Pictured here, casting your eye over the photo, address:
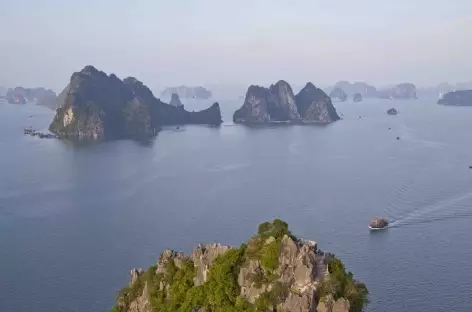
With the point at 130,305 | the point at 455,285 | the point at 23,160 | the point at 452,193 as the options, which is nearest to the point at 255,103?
the point at 23,160

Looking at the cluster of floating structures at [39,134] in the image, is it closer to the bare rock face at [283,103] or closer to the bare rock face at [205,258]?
the bare rock face at [283,103]

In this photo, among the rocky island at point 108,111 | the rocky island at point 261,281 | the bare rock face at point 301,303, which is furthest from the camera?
the rocky island at point 108,111

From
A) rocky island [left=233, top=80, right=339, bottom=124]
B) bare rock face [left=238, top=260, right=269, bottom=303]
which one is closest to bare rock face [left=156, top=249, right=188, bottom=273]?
bare rock face [left=238, top=260, right=269, bottom=303]

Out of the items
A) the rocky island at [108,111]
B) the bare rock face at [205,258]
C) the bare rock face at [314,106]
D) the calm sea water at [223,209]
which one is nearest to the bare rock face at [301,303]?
the bare rock face at [205,258]

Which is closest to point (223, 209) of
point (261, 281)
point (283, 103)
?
point (261, 281)

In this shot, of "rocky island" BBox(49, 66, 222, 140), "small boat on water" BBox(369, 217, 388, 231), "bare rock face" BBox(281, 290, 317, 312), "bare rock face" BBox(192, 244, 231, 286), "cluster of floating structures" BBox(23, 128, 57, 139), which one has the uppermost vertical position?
"rocky island" BBox(49, 66, 222, 140)

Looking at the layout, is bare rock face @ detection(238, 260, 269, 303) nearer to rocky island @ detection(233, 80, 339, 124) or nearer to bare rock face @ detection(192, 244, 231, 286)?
bare rock face @ detection(192, 244, 231, 286)

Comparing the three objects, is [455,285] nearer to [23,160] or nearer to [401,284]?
[401,284]
